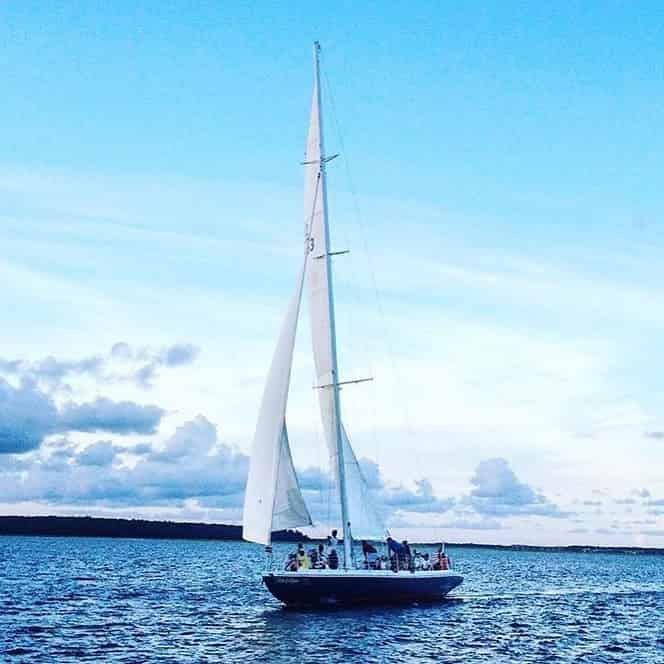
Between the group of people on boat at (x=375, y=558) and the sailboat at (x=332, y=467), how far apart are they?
0.45 metres

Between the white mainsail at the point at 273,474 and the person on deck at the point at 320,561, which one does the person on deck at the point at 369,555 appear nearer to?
the person on deck at the point at 320,561

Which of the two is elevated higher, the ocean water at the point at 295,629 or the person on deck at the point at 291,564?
the person on deck at the point at 291,564

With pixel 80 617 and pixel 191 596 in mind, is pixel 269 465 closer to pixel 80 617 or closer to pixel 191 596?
pixel 80 617

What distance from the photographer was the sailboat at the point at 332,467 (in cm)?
3794

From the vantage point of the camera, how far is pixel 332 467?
4003cm

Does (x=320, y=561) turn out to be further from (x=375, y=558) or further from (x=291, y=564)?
(x=375, y=558)

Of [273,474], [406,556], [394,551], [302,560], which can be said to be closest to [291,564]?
[302,560]

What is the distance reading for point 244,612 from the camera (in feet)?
138

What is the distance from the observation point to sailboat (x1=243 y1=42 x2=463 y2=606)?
37.9 meters

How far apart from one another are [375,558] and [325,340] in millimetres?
9625

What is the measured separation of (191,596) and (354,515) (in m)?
17.0

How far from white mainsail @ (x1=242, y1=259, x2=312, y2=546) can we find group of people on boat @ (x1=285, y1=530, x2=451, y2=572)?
1.29 meters

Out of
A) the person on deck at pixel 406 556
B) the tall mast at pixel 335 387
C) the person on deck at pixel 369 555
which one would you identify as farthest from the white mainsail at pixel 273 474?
the person on deck at pixel 406 556

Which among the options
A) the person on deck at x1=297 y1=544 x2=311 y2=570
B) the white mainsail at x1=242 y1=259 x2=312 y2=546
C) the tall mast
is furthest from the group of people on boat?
A: the white mainsail at x1=242 y1=259 x2=312 y2=546
